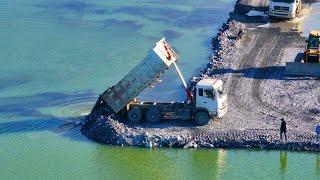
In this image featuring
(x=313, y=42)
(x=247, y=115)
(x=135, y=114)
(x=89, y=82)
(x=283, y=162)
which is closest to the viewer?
(x=283, y=162)

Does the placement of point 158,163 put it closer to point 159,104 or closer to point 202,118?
point 202,118

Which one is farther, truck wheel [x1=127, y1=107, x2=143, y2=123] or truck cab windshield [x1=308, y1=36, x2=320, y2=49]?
truck cab windshield [x1=308, y1=36, x2=320, y2=49]

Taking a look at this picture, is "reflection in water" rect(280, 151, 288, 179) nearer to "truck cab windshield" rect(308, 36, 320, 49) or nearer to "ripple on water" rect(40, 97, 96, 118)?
"ripple on water" rect(40, 97, 96, 118)

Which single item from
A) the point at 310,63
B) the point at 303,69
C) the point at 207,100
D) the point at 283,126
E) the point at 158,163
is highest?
the point at 310,63

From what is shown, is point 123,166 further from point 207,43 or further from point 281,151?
point 207,43

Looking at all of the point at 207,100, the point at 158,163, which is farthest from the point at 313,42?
the point at 158,163

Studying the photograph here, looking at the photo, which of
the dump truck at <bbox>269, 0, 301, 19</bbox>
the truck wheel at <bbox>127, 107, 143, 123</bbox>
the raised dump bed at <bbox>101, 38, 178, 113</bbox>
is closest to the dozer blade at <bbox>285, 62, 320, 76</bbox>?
the raised dump bed at <bbox>101, 38, 178, 113</bbox>

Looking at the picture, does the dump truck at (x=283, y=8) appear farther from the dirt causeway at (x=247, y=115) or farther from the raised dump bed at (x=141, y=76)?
the raised dump bed at (x=141, y=76)
